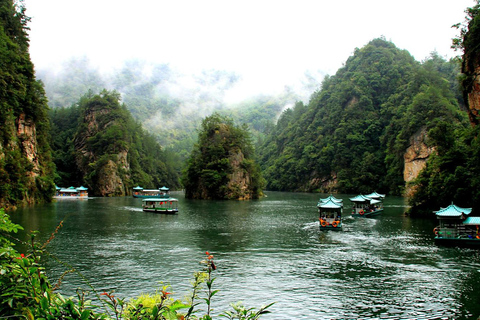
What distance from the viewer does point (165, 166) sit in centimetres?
14688

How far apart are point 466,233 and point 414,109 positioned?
7201 centimetres

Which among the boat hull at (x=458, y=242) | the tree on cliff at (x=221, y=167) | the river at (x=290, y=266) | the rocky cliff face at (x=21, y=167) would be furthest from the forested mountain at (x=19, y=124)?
the boat hull at (x=458, y=242)

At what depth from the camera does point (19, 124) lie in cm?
6084

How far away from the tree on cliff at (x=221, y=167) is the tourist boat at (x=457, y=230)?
60.8 m

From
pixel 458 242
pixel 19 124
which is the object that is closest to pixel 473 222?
pixel 458 242

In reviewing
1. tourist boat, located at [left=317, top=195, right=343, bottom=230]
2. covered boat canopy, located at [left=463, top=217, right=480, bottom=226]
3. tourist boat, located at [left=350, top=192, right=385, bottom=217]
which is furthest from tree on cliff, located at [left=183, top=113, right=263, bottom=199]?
covered boat canopy, located at [left=463, top=217, right=480, bottom=226]

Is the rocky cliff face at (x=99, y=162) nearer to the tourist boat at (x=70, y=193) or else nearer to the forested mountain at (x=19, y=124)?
the tourist boat at (x=70, y=193)

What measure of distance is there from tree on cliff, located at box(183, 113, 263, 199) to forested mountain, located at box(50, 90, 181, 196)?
23347 millimetres

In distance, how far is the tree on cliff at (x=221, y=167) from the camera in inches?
3551

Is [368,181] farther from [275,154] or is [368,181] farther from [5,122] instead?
[5,122]

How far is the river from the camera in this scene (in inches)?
645

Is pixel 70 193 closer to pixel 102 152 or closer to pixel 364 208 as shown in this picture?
pixel 102 152

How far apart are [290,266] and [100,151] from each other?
322ft

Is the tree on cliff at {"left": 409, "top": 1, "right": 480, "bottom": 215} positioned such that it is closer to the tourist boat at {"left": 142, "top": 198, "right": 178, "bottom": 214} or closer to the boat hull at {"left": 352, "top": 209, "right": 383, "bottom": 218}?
the boat hull at {"left": 352, "top": 209, "right": 383, "bottom": 218}
